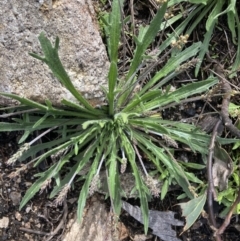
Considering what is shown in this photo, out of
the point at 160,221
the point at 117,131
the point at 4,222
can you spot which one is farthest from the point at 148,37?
the point at 4,222

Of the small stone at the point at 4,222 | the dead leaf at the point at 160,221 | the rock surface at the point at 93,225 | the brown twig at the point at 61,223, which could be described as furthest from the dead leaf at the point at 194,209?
the small stone at the point at 4,222

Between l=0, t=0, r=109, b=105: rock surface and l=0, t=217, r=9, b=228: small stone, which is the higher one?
l=0, t=0, r=109, b=105: rock surface

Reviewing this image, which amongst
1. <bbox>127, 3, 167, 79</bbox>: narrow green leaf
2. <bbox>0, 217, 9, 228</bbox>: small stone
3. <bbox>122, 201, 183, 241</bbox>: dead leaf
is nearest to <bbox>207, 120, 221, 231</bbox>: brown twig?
<bbox>122, 201, 183, 241</bbox>: dead leaf

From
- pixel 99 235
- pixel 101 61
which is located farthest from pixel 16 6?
pixel 99 235

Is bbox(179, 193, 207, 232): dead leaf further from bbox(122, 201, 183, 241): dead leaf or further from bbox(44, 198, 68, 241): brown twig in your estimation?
bbox(44, 198, 68, 241): brown twig

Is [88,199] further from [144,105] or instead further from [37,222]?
[144,105]

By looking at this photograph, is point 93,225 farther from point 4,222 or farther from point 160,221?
point 4,222
